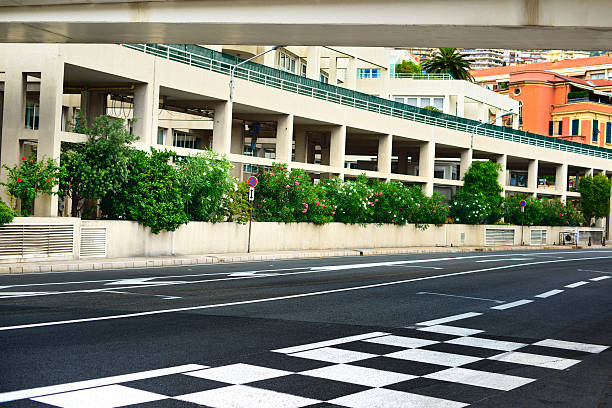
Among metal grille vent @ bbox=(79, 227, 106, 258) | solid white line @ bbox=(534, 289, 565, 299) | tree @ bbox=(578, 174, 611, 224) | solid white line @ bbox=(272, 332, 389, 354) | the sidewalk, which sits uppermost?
tree @ bbox=(578, 174, 611, 224)

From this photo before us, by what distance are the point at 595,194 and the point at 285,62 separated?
105 ft

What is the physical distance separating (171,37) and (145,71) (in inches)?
452

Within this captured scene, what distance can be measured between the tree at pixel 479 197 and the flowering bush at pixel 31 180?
3212cm

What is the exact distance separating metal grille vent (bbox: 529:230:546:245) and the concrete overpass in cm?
4048

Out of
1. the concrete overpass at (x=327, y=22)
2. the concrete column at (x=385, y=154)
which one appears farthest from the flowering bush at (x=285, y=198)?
the concrete overpass at (x=327, y=22)

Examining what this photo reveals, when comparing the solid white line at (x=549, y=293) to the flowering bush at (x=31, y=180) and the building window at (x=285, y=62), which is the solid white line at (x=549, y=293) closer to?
the flowering bush at (x=31, y=180)

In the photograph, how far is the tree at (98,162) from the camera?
23.5 m

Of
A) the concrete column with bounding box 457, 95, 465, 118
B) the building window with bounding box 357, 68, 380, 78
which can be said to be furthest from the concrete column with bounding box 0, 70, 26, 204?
the concrete column with bounding box 457, 95, 465, 118

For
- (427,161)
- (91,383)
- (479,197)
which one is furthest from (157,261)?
(479,197)

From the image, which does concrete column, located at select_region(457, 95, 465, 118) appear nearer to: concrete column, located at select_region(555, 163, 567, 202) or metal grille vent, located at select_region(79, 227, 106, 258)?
concrete column, located at select_region(555, 163, 567, 202)

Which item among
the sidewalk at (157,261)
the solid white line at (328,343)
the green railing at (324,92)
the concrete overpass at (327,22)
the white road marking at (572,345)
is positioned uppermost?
the green railing at (324,92)

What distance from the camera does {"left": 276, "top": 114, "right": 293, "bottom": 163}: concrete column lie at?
122ft

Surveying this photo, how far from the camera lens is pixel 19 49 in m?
24.1

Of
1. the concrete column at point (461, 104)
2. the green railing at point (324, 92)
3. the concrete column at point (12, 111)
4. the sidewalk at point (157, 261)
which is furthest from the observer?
the concrete column at point (461, 104)
